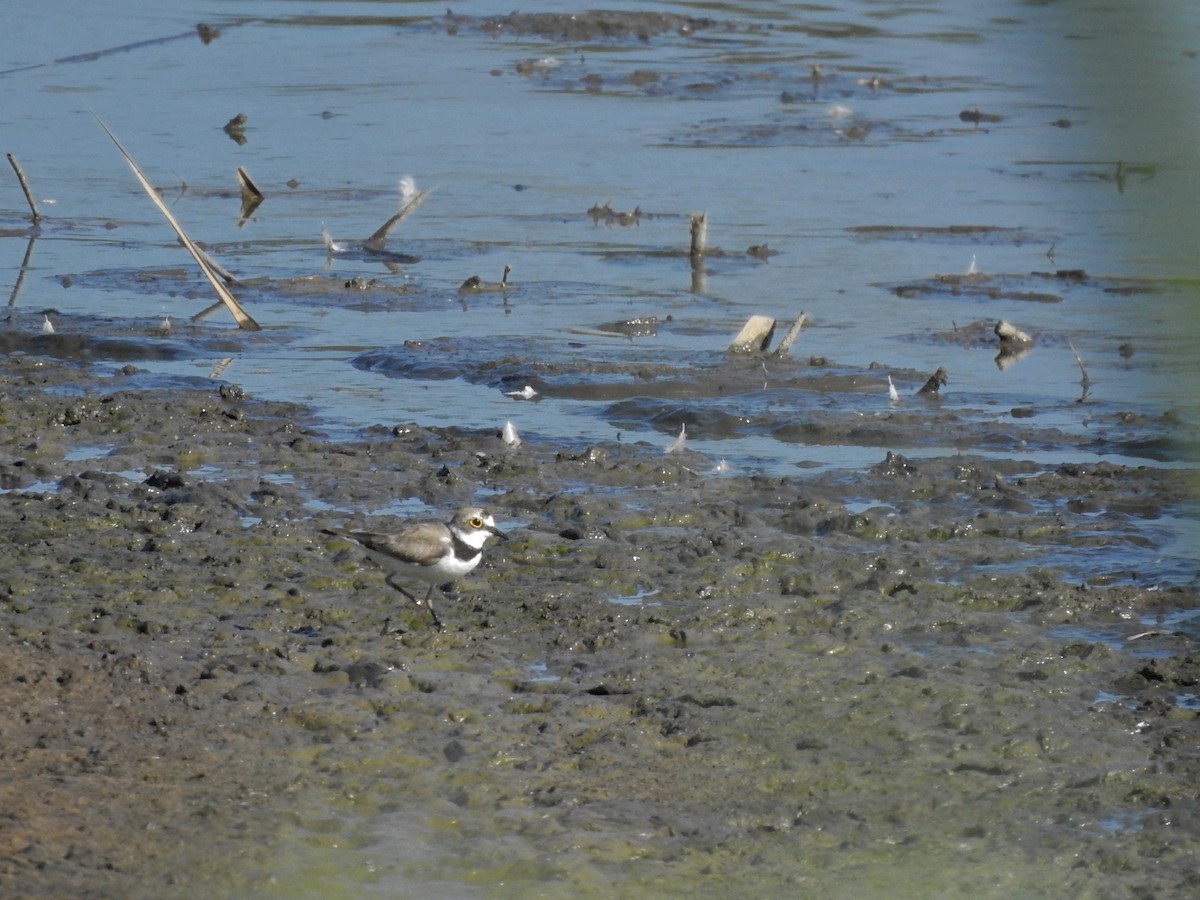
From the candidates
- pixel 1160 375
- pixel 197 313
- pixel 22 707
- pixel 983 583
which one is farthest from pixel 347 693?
pixel 197 313

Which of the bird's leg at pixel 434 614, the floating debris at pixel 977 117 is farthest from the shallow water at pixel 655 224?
the bird's leg at pixel 434 614

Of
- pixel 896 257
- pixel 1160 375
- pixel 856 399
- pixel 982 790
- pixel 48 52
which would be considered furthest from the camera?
pixel 48 52

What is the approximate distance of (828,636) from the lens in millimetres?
5426

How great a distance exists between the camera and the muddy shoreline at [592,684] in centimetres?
399

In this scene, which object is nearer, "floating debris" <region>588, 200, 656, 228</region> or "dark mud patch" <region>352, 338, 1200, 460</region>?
"dark mud patch" <region>352, 338, 1200, 460</region>

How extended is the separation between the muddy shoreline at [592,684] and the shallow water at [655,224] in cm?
71

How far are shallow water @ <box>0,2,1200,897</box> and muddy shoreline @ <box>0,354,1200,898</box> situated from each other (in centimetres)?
71

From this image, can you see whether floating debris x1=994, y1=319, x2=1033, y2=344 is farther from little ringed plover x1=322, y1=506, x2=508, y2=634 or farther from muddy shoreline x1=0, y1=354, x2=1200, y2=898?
little ringed plover x1=322, y1=506, x2=508, y2=634

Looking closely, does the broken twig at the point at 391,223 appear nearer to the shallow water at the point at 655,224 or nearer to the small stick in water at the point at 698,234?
the shallow water at the point at 655,224

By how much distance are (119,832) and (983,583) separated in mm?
3062

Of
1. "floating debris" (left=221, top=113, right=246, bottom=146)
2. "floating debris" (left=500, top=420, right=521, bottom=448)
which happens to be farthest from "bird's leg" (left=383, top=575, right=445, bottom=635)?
"floating debris" (left=221, top=113, right=246, bottom=146)

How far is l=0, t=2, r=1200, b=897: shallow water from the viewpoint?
3.19 feet

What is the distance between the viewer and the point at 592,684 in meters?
5.02

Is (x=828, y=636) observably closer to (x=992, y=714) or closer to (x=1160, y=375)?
(x=992, y=714)
